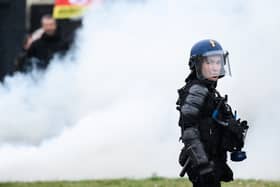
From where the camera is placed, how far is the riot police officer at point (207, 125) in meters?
7.21

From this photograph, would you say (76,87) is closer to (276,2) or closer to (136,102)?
(136,102)

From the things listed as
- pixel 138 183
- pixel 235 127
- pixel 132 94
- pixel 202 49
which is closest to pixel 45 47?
pixel 132 94

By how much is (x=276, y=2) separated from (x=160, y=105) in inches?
81.3

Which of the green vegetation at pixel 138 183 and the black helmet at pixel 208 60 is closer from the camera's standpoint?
the black helmet at pixel 208 60

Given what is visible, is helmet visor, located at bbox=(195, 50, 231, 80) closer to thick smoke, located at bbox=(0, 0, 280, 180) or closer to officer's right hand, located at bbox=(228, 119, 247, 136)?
officer's right hand, located at bbox=(228, 119, 247, 136)

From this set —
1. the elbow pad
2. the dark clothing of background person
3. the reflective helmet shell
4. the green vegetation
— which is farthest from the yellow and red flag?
the elbow pad

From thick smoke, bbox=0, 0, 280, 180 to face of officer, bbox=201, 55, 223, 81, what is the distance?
3897 millimetres

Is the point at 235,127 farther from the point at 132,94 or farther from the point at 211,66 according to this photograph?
the point at 132,94

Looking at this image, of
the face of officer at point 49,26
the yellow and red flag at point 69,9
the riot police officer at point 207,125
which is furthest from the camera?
the yellow and red flag at point 69,9

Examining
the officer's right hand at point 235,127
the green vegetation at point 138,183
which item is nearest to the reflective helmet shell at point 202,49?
the officer's right hand at point 235,127

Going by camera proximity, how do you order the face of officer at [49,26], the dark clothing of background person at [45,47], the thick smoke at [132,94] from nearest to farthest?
1. the thick smoke at [132,94]
2. the face of officer at [49,26]
3. the dark clothing of background person at [45,47]

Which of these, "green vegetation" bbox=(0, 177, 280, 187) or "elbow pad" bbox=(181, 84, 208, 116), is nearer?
"elbow pad" bbox=(181, 84, 208, 116)

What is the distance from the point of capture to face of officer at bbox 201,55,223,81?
294 inches

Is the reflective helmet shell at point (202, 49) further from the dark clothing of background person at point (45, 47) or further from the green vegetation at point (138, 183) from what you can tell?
the dark clothing of background person at point (45, 47)
